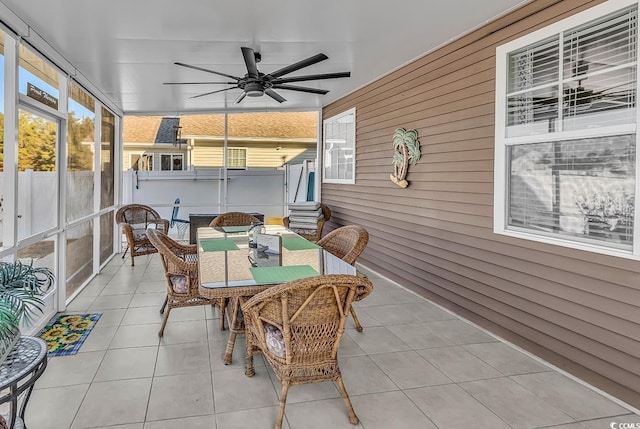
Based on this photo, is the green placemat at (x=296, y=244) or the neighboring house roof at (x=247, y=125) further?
the neighboring house roof at (x=247, y=125)

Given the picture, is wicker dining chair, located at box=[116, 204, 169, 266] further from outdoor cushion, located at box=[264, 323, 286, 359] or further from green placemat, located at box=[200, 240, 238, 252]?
outdoor cushion, located at box=[264, 323, 286, 359]

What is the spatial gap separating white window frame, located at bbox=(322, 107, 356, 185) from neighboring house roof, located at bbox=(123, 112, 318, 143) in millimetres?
456

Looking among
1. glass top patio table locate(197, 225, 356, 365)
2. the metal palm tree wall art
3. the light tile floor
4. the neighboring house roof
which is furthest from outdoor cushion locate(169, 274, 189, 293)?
the neighboring house roof

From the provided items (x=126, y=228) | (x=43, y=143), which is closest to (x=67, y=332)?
(x=43, y=143)

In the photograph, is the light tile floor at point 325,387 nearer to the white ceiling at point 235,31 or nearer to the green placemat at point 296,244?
the green placemat at point 296,244

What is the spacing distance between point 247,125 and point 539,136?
5.77 m

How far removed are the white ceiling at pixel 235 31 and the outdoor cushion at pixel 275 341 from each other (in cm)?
237

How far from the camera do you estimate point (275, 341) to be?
223cm

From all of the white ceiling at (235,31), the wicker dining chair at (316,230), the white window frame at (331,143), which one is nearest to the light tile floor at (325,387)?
the white ceiling at (235,31)

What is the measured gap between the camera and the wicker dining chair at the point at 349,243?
336 centimetres

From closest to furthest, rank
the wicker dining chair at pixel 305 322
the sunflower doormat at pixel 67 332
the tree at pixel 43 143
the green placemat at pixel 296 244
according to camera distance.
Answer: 1. the wicker dining chair at pixel 305 322
2. the sunflower doormat at pixel 67 332
3. the tree at pixel 43 143
4. the green placemat at pixel 296 244

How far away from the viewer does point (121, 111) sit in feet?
24.1

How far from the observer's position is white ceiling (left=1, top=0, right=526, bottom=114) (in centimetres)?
316

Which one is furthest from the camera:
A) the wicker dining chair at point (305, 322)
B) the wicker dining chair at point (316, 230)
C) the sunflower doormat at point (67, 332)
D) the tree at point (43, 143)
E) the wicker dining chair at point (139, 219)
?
the wicker dining chair at point (316, 230)
